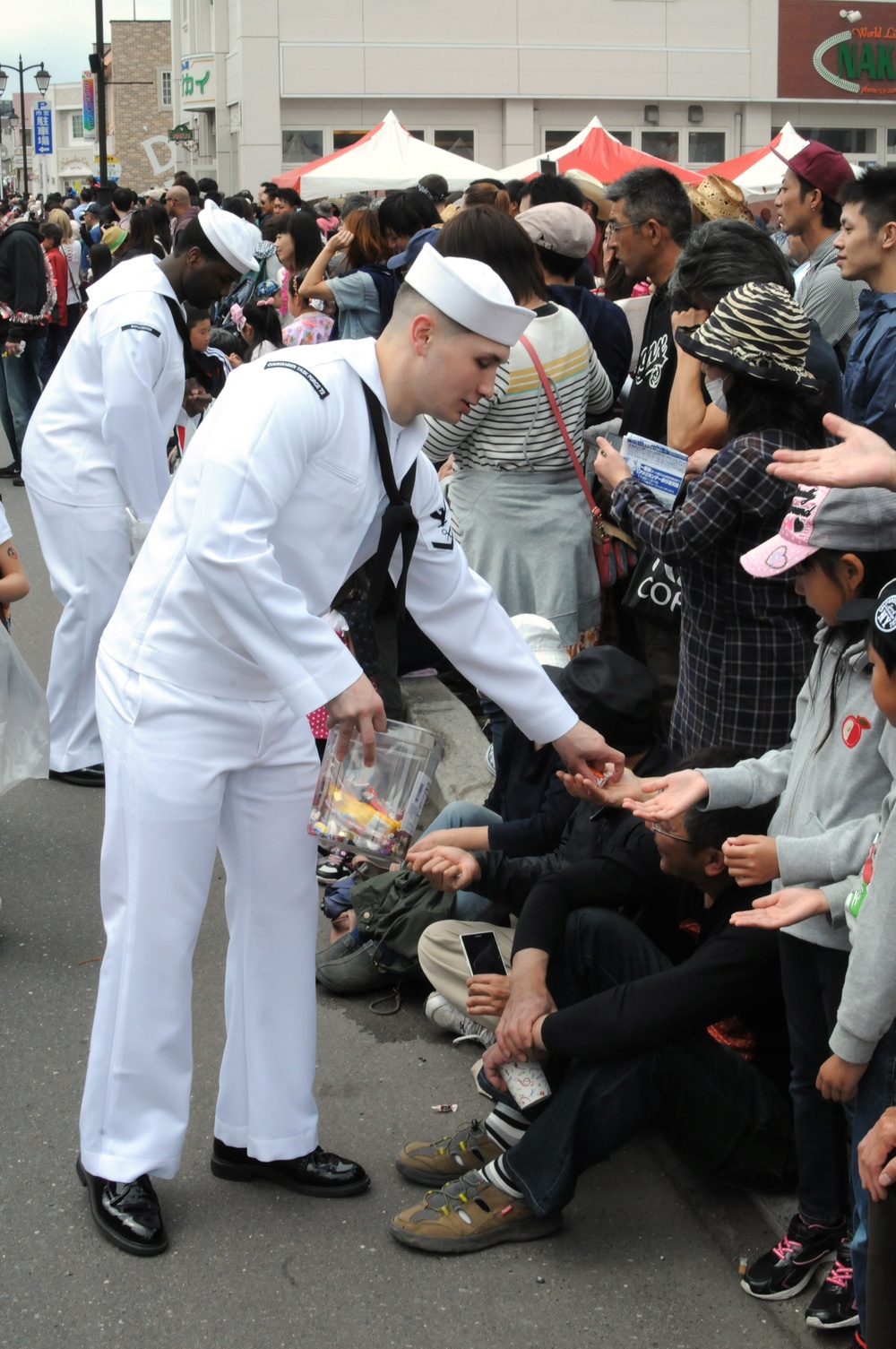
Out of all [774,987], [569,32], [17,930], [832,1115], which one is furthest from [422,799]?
[569,32]

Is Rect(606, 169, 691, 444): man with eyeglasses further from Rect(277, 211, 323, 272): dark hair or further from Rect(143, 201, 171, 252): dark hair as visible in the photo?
Rect(143, 201, 171, 252): dark hair

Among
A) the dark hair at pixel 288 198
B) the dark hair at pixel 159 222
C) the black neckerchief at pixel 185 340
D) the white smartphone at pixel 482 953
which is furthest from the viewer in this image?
the dark hair at pixel 288 198

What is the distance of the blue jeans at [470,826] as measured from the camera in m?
4.11

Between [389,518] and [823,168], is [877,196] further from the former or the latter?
[389,518]

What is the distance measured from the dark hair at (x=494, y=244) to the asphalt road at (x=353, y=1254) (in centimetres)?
253

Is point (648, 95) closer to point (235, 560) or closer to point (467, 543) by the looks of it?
point (467, 543)

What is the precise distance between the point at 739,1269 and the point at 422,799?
1.24 meters

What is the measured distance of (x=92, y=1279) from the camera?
9.90 feet

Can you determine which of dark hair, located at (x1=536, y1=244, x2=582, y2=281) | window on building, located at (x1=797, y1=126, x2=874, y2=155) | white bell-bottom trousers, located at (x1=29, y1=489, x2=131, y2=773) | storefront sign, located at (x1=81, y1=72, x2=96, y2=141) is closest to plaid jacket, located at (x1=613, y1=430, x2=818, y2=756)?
dark hair, located at (x1=536, y1=244, x2=582, y2=281)

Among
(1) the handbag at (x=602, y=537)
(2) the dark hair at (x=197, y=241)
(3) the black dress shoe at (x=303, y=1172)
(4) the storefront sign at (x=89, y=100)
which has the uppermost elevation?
(4) the storefront sign at (x=89, y=100)

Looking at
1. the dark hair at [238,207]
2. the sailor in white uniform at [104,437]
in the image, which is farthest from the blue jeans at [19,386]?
the sailor in white uniform at [104,437]

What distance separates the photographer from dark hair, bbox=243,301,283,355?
959 cm

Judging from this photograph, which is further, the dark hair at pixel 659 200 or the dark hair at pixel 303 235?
the dark hair at pixel 303 235

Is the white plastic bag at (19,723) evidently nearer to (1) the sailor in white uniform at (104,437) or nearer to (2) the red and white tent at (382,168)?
(1) the sailor in white uniform at (104,437)
